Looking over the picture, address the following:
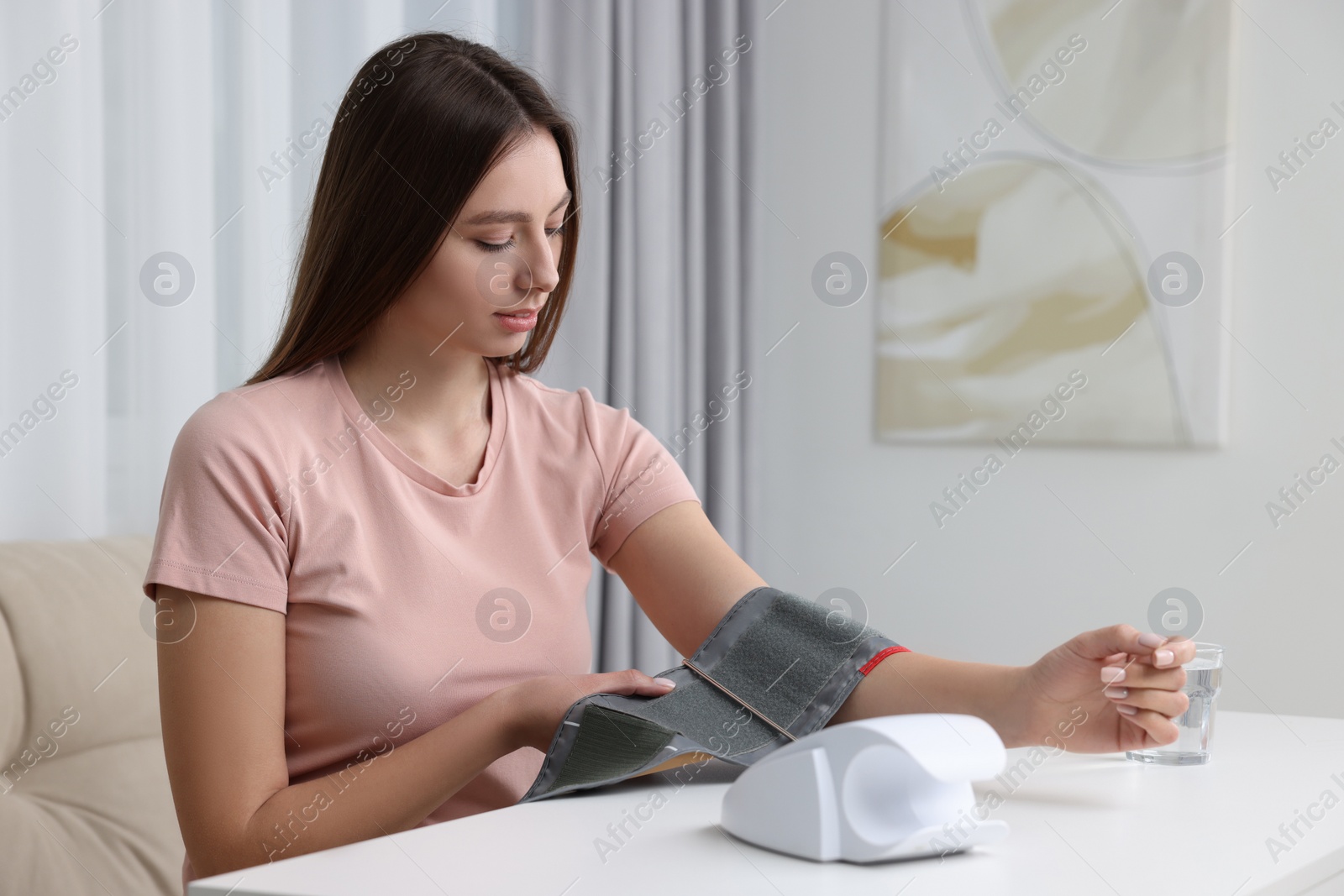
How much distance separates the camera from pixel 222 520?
0.93 m

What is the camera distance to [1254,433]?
1957 millimetres

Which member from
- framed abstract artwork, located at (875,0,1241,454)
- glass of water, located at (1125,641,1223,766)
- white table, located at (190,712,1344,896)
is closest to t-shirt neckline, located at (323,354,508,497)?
white table, located at (190,712,1344,896)

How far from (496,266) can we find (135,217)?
2.22 feet

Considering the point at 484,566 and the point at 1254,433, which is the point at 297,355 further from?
the point at 1254,433

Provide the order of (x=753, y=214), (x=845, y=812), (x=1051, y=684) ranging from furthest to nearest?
(x=753, y=214), (x=1051, y=684), (x=845, y=812)

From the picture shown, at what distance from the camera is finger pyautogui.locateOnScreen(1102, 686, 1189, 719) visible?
858mm

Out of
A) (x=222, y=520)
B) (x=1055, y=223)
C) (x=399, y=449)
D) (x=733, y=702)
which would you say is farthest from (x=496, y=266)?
(x=1055, y=223)

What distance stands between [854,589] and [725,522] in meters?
0.30

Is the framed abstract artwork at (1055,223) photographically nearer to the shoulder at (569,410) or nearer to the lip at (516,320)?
the shoulder at (569,410)

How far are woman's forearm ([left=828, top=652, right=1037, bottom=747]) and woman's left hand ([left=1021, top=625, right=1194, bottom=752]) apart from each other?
27mm

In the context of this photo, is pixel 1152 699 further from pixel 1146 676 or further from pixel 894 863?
pixel 894 863

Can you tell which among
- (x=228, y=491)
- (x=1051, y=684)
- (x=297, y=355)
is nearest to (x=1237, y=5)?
(x=1051, y=684)

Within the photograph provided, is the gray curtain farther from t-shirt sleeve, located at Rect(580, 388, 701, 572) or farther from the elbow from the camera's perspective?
the elbow

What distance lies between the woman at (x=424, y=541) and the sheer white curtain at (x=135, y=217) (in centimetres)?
44
